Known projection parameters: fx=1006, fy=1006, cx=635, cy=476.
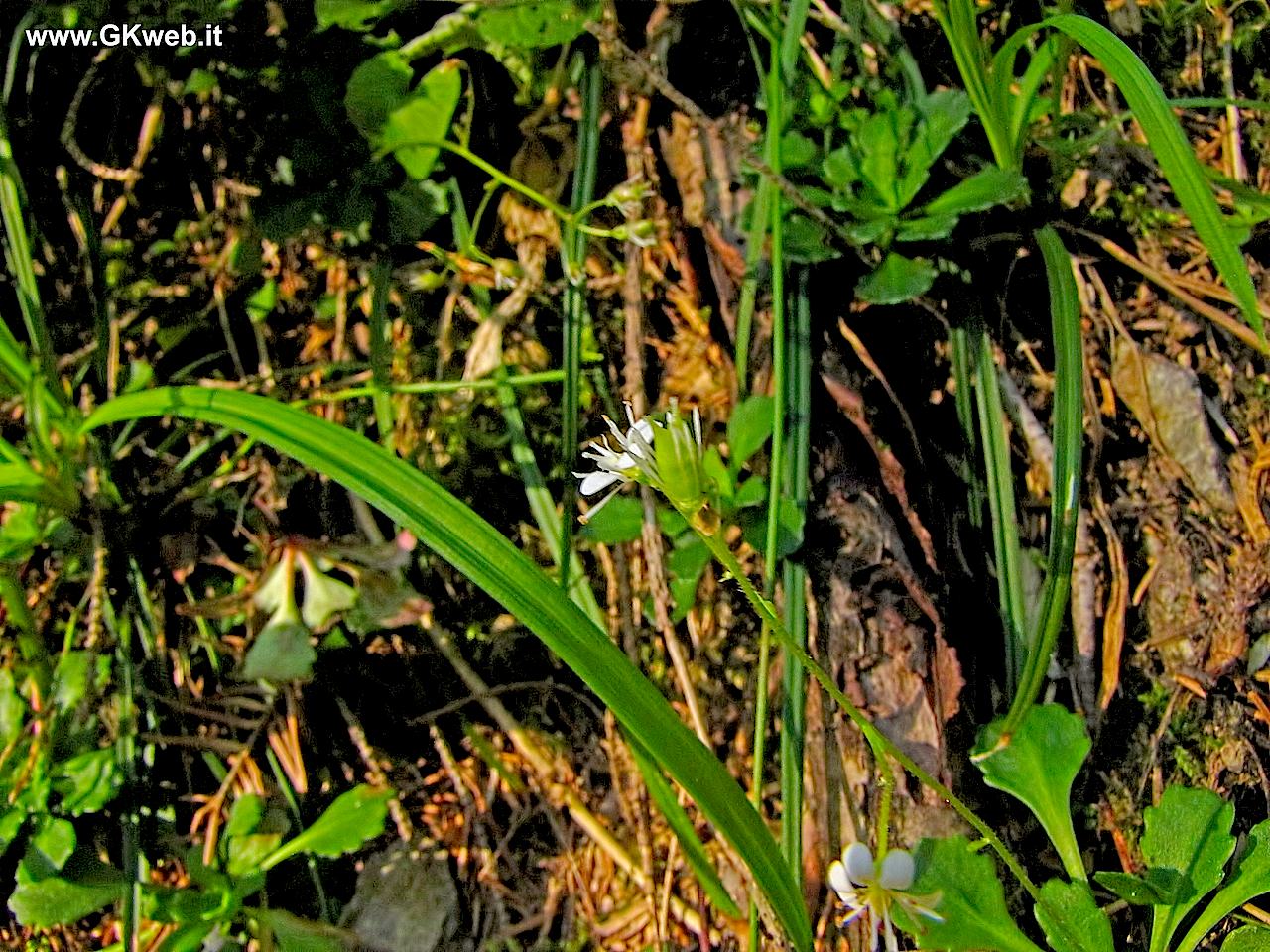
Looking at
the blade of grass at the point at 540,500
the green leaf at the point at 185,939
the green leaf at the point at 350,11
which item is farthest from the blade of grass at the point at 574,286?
the green leaf at the point at 185,939

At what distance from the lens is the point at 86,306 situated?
4.89ft

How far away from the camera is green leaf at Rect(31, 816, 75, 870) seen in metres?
1.19

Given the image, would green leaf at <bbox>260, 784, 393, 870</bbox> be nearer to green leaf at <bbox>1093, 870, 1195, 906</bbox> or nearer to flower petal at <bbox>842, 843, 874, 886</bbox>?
flower petal at <bbox>842, 843, 874, 886</bbox>

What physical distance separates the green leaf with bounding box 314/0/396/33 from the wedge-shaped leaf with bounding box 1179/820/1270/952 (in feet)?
4.41

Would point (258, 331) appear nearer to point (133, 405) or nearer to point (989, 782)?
point (133, 405)

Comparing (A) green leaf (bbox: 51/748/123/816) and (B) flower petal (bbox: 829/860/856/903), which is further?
(A) green leaf (bbox: 51/748/123/816)

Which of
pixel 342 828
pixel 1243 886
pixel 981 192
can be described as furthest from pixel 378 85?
pixel 1243 886

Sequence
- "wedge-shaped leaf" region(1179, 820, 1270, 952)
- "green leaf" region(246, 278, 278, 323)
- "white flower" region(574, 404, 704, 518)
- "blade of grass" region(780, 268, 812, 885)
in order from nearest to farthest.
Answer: "white flower" region(574, 404, 704, 518)
"wedge-shaped leaf" region(1179, 820, 1270, 952)
"blade of grass" region(780, 268, 812, 885)
"green leaf" region(246, 278, 278, 323)

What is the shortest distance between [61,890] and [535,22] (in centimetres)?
119

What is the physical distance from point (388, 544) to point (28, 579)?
0.54 m

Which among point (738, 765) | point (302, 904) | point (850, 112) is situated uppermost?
point (850, 112)

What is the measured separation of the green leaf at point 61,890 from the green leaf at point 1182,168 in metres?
1.37

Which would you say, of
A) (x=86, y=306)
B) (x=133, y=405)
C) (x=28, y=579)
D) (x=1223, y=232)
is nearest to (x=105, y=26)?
(x=86, y=306)

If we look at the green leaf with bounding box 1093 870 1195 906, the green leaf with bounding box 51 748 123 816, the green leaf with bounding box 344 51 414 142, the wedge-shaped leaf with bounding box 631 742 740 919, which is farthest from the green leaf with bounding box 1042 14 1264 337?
the green leaf with bounding box 51 748 123 816
